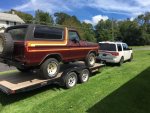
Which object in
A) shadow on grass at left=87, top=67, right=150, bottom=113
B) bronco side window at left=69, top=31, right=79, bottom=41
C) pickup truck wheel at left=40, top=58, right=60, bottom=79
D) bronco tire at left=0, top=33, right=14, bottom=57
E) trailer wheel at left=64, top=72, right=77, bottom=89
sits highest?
bronco side window at left=69, top=31, right=79, bottom=41

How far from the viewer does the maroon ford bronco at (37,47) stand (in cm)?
789

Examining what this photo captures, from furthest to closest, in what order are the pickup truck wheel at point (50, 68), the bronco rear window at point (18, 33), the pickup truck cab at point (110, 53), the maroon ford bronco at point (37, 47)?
the pickup truck cab at point (110, 53) → the pickup truck wheel at point (50, 68) → the bronco rear window at point (18, 33) → the maroon ford bronco at point (37, 47)

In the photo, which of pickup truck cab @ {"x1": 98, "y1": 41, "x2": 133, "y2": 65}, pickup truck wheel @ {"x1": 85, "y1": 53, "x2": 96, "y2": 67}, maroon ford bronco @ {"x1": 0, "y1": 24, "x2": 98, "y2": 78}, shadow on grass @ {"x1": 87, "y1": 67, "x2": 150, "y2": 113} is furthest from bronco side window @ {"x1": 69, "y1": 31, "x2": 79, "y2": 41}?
pickup truck cab @ {"x1": 98, "y1": 41, "x2": 133, "y2": 65}

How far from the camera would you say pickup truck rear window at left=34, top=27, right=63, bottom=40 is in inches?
325

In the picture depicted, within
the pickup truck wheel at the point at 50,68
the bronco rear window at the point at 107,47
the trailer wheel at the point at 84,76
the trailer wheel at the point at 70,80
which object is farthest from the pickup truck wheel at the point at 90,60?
the bronco rear window at the point at 107,47

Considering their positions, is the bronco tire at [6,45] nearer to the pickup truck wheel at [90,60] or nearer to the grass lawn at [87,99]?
the grass lawn at [87,99]

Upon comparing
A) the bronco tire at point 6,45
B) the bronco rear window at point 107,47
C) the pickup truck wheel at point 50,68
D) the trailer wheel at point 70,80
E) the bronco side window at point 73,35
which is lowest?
the trailer wheel at point 70,80

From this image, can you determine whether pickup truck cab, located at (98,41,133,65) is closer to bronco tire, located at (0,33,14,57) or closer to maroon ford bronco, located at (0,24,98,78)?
maroon ford bronco, located at (0,24,98,78)

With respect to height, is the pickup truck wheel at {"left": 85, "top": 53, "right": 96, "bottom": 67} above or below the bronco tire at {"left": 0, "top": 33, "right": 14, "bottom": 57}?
below

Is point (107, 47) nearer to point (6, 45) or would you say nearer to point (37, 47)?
point (37, 47)

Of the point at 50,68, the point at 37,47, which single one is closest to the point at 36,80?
the point at 50,68

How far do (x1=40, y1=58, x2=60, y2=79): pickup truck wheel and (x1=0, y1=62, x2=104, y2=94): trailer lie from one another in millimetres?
184

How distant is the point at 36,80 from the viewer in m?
8.30

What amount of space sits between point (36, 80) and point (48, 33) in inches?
72.4
